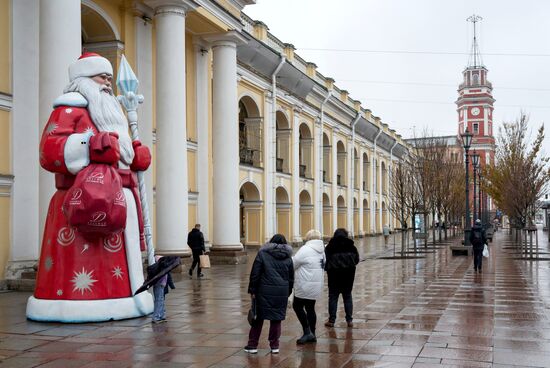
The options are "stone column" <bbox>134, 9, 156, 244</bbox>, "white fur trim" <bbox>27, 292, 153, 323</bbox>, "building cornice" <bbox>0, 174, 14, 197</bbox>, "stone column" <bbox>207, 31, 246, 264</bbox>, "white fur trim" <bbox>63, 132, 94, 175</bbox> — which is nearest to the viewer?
"white fur trim" <bbox>63, 132, 94, 175</bbox>

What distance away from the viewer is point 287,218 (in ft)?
119

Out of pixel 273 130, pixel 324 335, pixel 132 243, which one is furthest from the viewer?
pixel 273 130

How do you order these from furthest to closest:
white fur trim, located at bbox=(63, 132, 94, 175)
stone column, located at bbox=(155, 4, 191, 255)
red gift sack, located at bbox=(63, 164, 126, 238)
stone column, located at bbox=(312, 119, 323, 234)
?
stone column, located at bbox=(312, 119, 323, 234), stone column, located at bbox=(155, 4, 191, 255), white fur trim, located at bbox=(63, 132, 94, 175), red gift sack, located at bbox=(63, 164, 126, 238)

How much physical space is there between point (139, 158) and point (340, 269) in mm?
3725

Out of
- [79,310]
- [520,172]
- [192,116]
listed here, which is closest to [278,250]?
[79,310]

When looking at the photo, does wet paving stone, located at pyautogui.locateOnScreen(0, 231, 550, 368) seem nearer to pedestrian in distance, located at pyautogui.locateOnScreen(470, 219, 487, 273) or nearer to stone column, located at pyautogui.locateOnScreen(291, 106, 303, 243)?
pedestrian in distance, located at pyautogui.locateOnScreen(470, 219, 487, 273)

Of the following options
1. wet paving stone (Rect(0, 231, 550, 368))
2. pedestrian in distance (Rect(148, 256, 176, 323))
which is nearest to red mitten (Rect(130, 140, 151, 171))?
pedestrian in distance (Rect(148, 256, 176, 323))

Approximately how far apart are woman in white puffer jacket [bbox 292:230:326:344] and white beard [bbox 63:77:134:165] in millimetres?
3498

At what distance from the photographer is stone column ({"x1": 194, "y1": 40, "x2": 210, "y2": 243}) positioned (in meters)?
23.3

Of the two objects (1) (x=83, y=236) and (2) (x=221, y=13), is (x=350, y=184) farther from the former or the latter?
(1) (x=83, y=236)

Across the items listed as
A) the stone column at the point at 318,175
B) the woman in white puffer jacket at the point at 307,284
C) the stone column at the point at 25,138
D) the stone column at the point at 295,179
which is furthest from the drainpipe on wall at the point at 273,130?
the woman in white puffer jacket at the point at 307,284

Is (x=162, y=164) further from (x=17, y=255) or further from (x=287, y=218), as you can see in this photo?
(x=287, y=218)

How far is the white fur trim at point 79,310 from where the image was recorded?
388 inches

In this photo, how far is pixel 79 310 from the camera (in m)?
9.85
